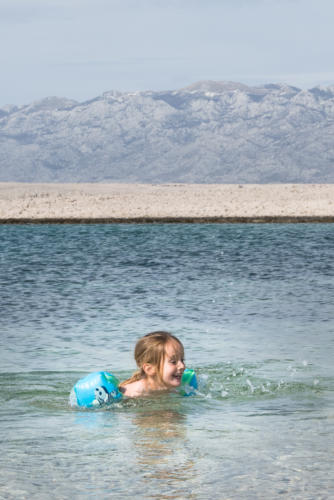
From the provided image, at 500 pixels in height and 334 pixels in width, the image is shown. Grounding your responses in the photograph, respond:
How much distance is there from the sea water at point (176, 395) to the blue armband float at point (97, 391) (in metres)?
0.09

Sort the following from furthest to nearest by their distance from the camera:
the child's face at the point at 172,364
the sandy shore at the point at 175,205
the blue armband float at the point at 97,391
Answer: the sandy shore at the point at 175,205 < the blue armband float at the point at 97,391 < the child's face at the point at 172,364

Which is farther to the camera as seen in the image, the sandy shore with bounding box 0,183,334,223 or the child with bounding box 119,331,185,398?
the sandy shore with bounding box 0,183,334,223

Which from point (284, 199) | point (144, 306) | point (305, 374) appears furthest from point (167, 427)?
point (284, 199)

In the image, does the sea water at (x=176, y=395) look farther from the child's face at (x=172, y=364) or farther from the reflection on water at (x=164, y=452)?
the child's face at (x=172, y=364)

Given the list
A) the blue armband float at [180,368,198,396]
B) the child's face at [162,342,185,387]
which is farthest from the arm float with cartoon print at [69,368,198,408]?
the blue armband float at [180,368,198,396]

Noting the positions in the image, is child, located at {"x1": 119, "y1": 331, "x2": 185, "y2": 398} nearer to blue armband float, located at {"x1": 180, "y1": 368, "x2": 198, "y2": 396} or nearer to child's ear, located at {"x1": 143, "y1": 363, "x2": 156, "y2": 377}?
child's ear, located at {"x1": 143, "y1": 363, "x2": 156, "y2": 377}

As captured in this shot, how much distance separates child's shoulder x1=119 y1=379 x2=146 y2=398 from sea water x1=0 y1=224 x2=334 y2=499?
3.6 inches

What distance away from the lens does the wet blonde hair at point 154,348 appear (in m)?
9.00

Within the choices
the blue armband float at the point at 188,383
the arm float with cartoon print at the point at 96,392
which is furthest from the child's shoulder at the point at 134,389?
the blue armband float at the point at 188,383

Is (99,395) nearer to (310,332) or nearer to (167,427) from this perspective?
(167,427)

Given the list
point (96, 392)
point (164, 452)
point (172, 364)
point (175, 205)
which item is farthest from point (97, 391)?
point (175, 205)

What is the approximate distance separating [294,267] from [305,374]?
16.5 metres

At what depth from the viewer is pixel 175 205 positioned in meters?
70.1

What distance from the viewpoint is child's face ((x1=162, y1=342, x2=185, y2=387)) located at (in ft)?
29.5
